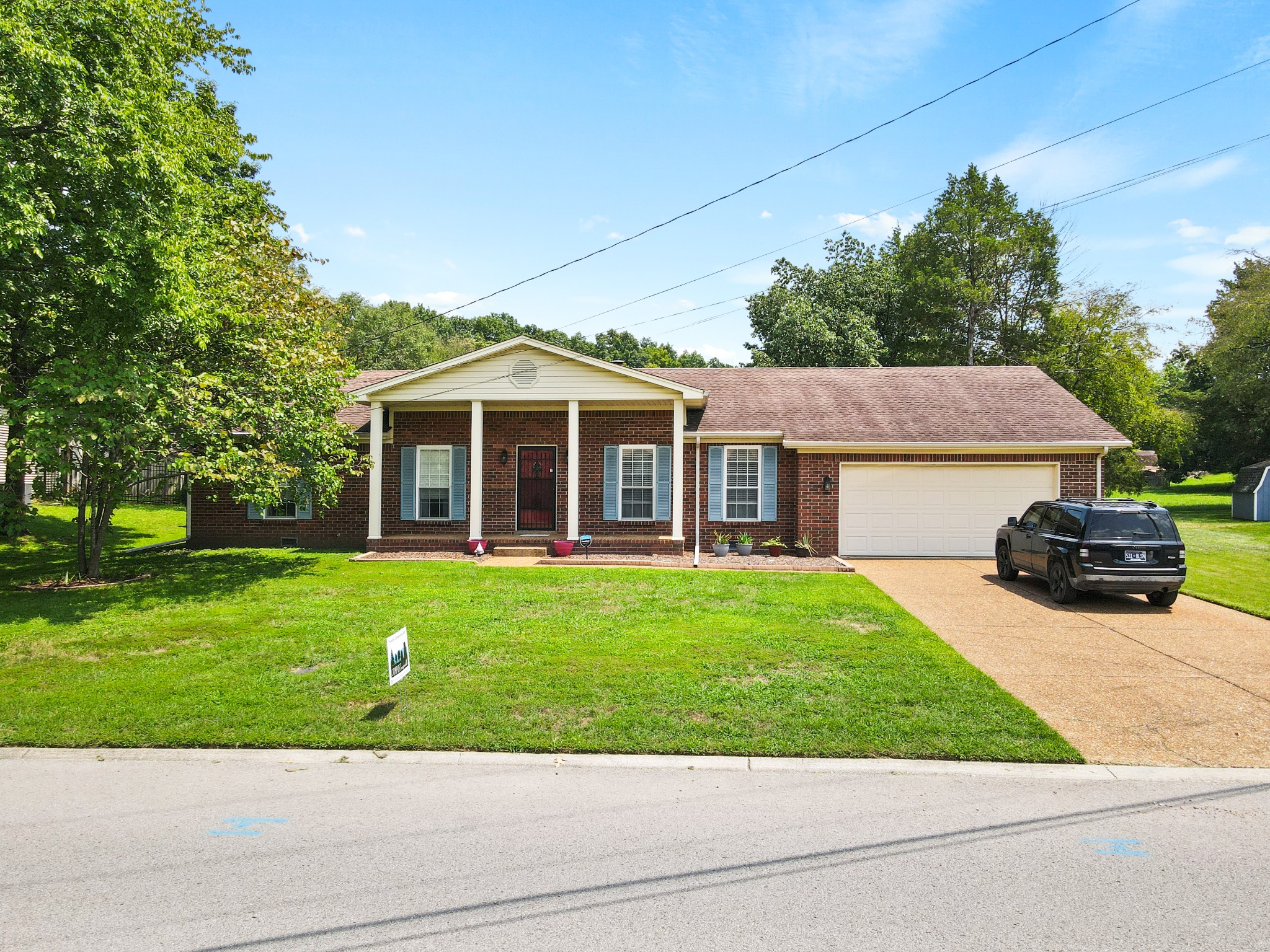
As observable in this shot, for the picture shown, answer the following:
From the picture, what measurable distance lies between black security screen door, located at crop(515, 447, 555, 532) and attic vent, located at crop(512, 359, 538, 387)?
201cm

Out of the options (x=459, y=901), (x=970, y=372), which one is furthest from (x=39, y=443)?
(x=970, y=372)

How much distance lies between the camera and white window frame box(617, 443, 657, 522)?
17.5 metres

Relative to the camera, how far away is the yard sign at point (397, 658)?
653cm

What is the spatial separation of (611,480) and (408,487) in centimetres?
489

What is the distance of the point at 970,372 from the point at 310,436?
17.4m

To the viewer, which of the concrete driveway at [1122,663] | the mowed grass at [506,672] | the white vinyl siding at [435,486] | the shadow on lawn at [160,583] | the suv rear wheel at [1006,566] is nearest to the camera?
the mowed grass at [506,672]

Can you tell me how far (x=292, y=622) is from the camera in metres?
9.68

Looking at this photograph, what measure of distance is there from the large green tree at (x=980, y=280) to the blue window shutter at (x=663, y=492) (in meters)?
25.5

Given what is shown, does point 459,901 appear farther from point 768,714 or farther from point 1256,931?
point 1256,931

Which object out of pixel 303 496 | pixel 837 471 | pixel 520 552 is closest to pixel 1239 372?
pixel 837 471

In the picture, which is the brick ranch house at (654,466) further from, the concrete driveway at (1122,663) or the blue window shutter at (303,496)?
the concrete driveway at (1122,663)

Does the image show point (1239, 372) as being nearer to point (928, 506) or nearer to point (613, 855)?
point (928, 506)

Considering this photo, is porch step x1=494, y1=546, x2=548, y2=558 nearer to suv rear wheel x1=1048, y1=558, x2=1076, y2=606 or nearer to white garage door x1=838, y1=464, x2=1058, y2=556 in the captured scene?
white garage door x1=838, y1=464, x2=1058, y2=556

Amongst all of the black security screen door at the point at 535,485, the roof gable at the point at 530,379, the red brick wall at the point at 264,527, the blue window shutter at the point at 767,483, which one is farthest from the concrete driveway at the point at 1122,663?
the red brick wall at the point at 264,527
